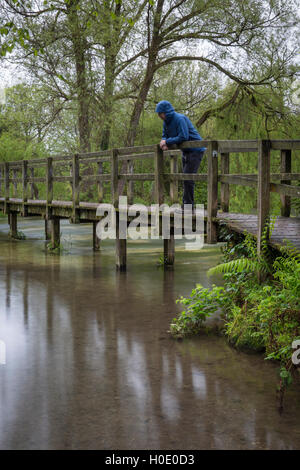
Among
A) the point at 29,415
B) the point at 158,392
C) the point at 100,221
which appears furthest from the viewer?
the point at 100,221

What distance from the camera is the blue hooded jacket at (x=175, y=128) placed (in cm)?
977

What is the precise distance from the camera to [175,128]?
10016 mm

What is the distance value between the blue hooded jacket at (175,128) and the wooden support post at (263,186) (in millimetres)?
2459

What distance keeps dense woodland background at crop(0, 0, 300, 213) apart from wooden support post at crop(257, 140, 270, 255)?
955 centimetres

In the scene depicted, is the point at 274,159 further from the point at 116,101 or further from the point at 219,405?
the point at 219,405

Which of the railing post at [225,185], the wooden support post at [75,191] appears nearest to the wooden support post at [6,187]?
the wooden support post at [75,191]

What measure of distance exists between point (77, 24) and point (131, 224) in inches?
350

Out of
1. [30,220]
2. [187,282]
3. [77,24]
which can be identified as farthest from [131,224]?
[30,220]

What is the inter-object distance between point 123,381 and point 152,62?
50.7 ft

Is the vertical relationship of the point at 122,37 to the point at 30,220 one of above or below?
above

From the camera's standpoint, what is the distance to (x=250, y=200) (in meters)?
18.2

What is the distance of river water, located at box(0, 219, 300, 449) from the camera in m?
4.79

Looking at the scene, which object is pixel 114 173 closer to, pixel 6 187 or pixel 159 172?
pixel 159 172

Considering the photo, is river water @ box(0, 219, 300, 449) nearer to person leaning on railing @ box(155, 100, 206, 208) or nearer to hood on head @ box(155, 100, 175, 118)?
person leaning on railing @ box(155, 100, 206, 208)
